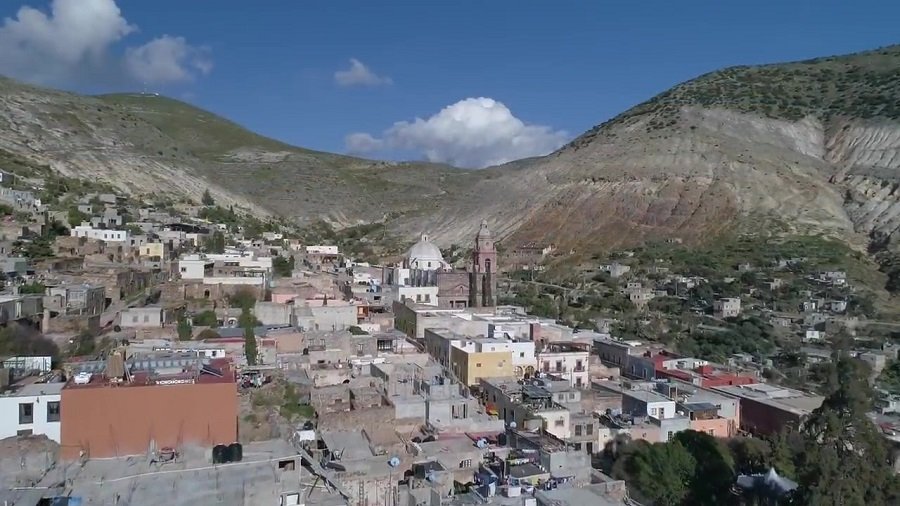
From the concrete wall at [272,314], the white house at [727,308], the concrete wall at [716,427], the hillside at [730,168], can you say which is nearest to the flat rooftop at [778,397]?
the concrete wall at [716,427]

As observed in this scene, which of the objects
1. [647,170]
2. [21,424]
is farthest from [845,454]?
[647,170]

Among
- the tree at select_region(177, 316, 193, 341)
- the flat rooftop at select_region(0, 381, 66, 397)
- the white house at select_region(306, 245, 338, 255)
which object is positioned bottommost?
the flat rooftop at select_region(0, 381, 66, 397)

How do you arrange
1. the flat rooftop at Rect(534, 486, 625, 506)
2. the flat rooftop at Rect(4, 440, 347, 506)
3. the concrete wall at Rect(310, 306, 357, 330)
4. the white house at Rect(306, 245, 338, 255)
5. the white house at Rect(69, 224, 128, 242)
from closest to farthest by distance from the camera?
the flat rooftop at Rect(4, 440, 347, 506)
the flat rooftop at Rect(534, 486, 625, 506)
the concrete wall at Rect(310, 306, 357, 330)
the white house at Rect(69, 224, 128, 242)
the white house at Rect(306, 245, 338, 255)

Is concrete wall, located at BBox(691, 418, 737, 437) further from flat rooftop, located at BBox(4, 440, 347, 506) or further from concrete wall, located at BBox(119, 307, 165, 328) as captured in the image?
concrete wall, located at BBox(119, 307, 165, 328)

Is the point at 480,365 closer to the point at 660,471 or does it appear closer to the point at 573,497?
the point at 660,471

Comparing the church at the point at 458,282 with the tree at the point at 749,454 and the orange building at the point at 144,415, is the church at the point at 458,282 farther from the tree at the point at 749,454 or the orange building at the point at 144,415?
the orange building at the point at 144,415

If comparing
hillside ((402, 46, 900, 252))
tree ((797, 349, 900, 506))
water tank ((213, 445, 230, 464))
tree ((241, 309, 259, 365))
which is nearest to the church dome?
tree ((241, 309, 259, 365))
